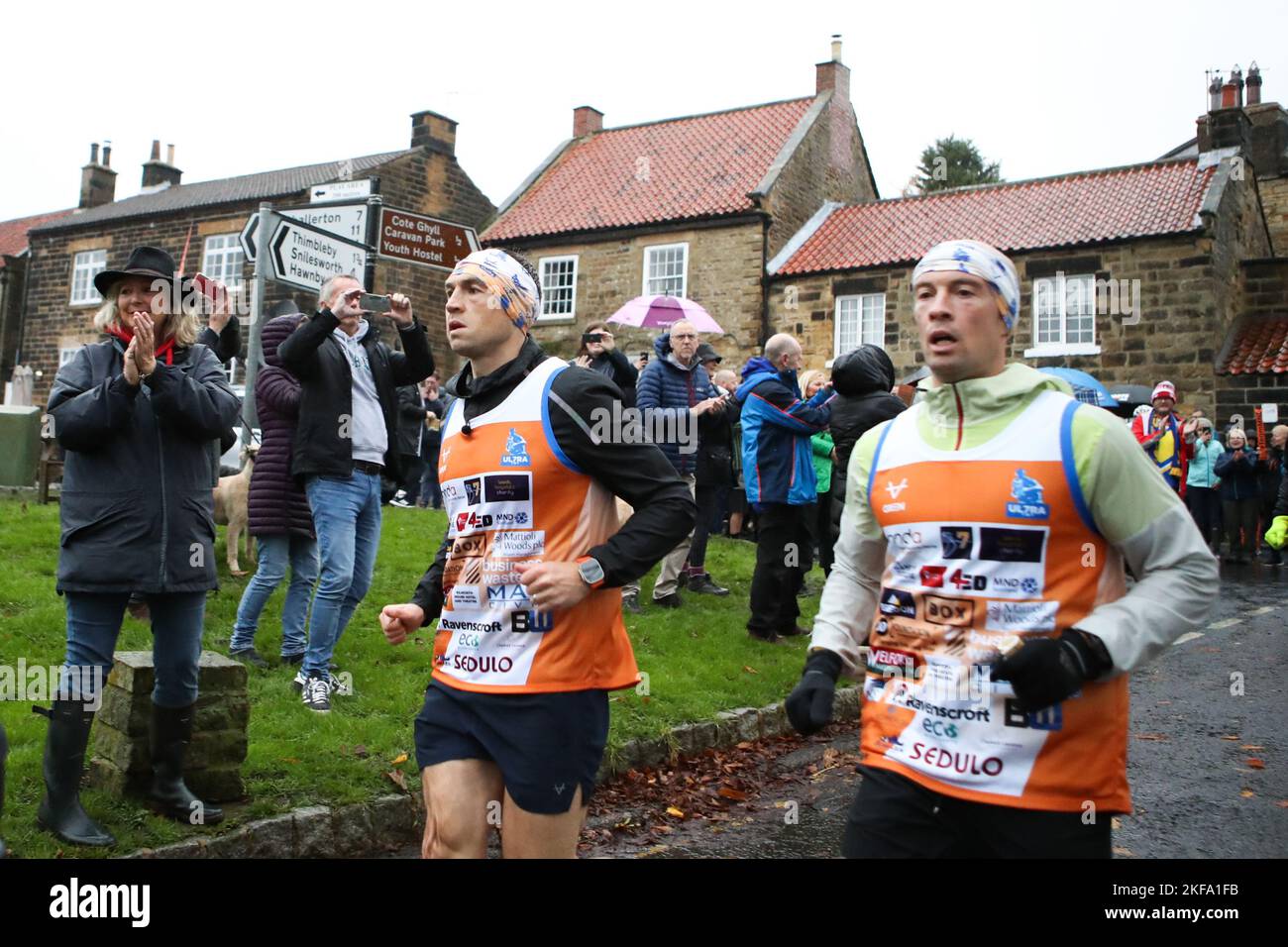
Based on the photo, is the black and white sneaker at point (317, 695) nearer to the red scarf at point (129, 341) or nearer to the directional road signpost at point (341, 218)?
the red scarf at point (129, 341)

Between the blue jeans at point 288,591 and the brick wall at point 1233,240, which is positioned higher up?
the brick wall at point 1233,240

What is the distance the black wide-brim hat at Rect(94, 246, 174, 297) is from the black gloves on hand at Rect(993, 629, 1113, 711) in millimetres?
3812

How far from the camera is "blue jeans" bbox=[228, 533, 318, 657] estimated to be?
688 cm

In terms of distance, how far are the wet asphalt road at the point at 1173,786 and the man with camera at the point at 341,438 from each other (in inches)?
68.6

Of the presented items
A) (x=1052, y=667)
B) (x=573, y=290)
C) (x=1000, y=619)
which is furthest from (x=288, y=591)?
(x=573, y=290)

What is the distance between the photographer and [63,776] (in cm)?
439

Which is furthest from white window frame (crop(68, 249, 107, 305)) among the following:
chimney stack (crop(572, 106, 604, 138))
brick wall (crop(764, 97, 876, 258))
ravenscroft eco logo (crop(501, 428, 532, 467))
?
ravenscroft eco logo (crop(501, 428, 532, 467))

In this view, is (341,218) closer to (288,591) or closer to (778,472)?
(288,591)

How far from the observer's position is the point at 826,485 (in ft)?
35.1

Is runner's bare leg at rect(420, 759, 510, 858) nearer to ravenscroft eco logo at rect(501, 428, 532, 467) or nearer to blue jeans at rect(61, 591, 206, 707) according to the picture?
ravenscroft eco logo at rect(501, 428, 532, 467)

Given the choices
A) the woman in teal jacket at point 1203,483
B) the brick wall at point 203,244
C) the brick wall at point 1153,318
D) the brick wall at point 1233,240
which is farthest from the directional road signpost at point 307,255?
the brick wall at point 203,244

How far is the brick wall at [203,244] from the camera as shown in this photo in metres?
32.7

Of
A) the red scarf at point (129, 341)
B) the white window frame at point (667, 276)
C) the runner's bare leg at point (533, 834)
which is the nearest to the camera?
the runner's bare leg at point (533, 834)
